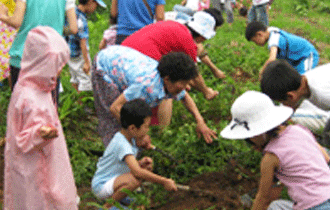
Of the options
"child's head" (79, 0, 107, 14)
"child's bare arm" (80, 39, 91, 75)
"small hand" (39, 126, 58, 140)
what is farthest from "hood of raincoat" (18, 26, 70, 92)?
"child's head" (79, 0, 107, 14)

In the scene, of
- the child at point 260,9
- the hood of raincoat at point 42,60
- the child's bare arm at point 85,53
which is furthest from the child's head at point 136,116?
the child at point 260,9

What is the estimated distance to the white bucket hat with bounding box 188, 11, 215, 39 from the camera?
14.5 feet

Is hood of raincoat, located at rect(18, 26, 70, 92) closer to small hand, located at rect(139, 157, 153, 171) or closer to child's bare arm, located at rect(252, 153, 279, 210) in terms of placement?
small hand, located at rect(139, 157, 153, 171)

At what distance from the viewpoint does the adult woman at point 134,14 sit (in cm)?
459

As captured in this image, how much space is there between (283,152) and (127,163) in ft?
3.63

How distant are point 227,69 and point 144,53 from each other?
294 centimetres

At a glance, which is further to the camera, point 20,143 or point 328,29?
point 328,29

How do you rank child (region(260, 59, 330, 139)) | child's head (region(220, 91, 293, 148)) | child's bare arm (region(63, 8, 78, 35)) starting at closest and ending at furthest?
1. child's head (region(220, 91, 293, 148))
2. child (region(260, 59, 330, 139))
3. child's bare arm (region(63, 8, 78, 35))

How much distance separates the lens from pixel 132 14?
4.63m

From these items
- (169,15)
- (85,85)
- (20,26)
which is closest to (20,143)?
(20,26)

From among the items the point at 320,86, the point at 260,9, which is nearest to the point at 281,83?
the point at 320,86

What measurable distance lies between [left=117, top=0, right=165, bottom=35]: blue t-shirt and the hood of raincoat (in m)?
1.94

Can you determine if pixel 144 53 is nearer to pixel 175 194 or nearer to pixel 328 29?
pixel 175 194

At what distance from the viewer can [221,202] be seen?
356 centimetres
